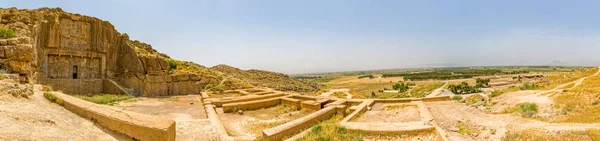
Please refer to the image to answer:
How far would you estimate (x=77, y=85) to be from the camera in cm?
2212

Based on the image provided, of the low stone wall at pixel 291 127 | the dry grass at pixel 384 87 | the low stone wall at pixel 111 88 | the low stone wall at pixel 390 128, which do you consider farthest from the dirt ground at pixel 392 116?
the low stone wall at pixel 111 88

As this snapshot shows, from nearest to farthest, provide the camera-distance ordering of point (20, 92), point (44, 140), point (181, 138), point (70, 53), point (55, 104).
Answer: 1. point (44, 140)
2. point (20, 92)
3. point (55, 104)
4. point (181, 138)
5. point (70, 53)

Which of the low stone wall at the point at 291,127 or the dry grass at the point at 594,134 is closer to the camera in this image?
the dry grass at the point at 594,134

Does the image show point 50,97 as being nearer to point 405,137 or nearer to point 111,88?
point 405,137

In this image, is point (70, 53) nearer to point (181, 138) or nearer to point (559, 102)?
point (181, 138)

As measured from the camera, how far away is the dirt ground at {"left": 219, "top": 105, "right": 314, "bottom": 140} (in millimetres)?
9422

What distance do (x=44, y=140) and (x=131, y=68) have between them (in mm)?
23157

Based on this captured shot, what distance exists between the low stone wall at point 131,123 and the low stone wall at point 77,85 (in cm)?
1920

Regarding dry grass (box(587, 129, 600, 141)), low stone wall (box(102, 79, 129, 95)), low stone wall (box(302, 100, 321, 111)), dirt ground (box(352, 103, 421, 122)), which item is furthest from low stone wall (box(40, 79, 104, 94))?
dry grass (box(587, 129, 600, 141))

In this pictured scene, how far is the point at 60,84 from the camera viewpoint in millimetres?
21344

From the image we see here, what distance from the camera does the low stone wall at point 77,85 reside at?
A: 21094mm

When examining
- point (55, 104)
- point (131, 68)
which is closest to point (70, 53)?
point (131, 68)

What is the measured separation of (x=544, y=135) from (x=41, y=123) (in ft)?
32.8

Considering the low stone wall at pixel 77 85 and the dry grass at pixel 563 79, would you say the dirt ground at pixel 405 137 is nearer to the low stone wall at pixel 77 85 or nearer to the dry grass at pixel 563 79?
the dry grass at pixel 563 79
